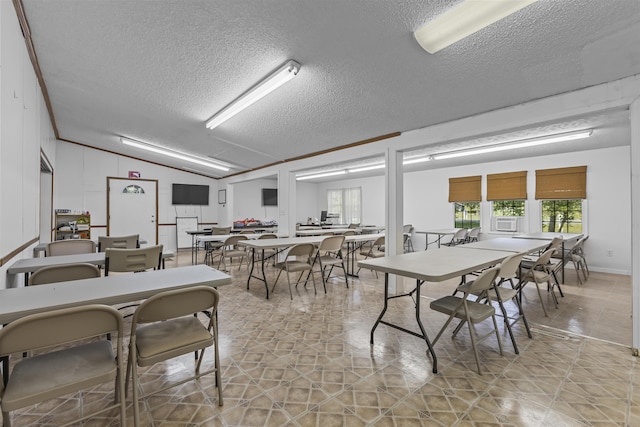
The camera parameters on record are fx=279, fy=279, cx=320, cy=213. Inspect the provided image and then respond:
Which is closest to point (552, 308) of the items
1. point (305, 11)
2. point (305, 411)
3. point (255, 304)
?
point (305, 411)

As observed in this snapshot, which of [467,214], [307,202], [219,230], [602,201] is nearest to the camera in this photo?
[602,201]

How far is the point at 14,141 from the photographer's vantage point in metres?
2.42

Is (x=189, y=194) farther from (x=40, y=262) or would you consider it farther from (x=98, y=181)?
(x=40, y=262)

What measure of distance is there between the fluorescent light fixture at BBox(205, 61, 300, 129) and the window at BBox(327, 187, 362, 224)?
731 cm

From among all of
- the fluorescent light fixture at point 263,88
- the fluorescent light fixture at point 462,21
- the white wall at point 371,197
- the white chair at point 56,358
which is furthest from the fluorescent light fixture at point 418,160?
the white chair at point 56,358

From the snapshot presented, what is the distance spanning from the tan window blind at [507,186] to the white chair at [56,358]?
7.85 meters

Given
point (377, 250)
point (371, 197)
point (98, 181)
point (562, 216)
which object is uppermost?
point (98, 181)

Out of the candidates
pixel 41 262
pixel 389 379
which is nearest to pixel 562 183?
pixel 389 379

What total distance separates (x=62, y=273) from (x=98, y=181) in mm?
7163

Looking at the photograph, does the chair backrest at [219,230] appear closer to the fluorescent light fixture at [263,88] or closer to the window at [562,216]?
the fluorescent light fixture at [263,88]

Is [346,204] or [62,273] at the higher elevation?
[346,204]

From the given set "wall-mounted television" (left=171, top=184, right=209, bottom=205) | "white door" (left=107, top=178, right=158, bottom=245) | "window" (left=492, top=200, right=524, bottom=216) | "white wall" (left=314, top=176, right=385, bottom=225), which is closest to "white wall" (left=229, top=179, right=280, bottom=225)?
"wall-mounted television" (left=171, top=184, right=209, bottom=205)

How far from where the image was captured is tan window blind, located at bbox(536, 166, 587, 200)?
5.84 metres

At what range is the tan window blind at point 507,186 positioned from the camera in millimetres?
6598
